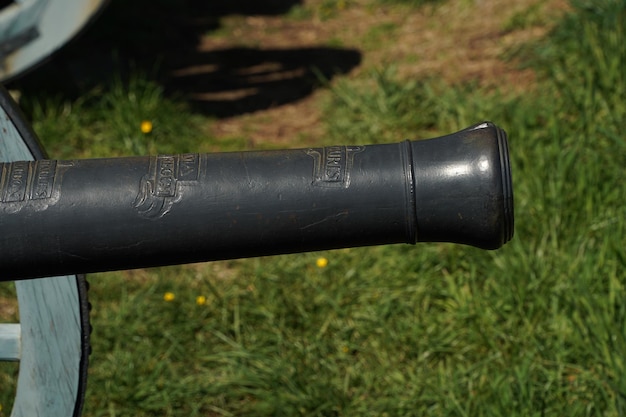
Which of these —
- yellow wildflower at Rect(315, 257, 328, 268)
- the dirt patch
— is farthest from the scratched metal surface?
the dirt patch

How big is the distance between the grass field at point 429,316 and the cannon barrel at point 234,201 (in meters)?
1.37

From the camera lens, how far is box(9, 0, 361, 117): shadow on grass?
5.10 m

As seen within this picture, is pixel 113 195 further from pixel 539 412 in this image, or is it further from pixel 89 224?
pixel 539 412

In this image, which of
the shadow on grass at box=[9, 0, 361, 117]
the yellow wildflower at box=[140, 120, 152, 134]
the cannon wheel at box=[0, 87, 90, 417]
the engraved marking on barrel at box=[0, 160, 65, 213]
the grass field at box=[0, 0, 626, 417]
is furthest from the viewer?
the shadow on grass at box=[9, 0, 361, 117]

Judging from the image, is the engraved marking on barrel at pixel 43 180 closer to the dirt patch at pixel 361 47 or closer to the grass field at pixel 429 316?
the grass field at pixel 429 316

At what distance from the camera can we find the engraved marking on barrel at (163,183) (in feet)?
4.77

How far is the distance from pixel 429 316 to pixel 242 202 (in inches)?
74.7

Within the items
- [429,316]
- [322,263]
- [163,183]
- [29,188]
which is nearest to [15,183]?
[29,188]

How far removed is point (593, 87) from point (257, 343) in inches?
68.2

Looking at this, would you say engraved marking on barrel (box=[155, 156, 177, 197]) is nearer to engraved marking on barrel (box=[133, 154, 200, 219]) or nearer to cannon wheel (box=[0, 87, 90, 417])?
engraved marking on barrel (box=[133, 154, 200, 219])

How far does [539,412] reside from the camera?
267 centimetres

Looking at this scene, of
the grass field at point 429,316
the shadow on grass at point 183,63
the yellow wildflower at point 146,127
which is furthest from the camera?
the shadow on grass at point 183,63

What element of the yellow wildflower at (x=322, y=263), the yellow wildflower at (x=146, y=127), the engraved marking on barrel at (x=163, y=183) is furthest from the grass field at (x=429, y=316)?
the engraved marking on barrel at (x=163, y=183)

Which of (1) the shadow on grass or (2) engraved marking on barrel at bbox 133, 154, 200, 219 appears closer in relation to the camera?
(2) engraved marking on barrel at bbox 133, 154, 200, 219
